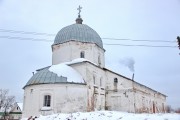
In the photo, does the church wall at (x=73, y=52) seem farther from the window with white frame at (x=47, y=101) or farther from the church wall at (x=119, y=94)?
the window with white frame at (x=47, y=101)

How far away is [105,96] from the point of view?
27281mm

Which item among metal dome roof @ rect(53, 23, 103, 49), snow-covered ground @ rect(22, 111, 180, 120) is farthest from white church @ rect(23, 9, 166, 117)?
snow-covered ground @ rect(22, 111, 180, 120)

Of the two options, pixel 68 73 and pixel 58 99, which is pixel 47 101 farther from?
pixel 68 73

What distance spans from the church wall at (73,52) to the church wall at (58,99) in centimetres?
543

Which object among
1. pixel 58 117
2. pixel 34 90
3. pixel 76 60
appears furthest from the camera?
pixel 76 60

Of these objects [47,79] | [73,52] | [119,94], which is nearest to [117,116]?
[47,79]

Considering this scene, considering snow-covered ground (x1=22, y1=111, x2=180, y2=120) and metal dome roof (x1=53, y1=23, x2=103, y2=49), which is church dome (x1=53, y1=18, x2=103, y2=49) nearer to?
metal dome roof (x1=53, y1=23, x2=103, y2=49)

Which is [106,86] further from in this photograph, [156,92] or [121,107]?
[156,92]

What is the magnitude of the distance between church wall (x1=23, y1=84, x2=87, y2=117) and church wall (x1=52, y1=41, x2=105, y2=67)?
5.43 metres

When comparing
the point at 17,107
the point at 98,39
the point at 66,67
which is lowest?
the point at 17,107

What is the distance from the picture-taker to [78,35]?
29.0m

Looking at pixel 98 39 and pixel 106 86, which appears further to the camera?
pixel 98 39

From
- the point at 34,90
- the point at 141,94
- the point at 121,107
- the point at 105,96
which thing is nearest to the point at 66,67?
the point at 34,90

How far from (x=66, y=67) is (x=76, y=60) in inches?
81.8
